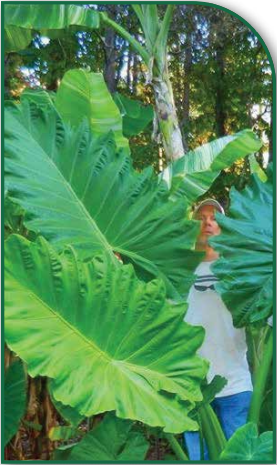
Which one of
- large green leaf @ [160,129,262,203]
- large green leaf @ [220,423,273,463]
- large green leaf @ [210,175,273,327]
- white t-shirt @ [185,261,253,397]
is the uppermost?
large green leaf @ [160,129,262,203]

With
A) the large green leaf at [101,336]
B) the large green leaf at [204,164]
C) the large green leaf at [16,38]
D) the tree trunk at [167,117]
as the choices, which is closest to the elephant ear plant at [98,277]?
the large green leaf at [101,336]

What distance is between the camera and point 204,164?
1.74 meters

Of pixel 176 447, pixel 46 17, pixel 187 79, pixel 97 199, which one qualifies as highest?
pixel 46 17

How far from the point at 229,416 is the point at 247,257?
16.8 inches

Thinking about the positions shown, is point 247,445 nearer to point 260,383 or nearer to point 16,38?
point 260,383

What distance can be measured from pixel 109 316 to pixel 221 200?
72 centimetres

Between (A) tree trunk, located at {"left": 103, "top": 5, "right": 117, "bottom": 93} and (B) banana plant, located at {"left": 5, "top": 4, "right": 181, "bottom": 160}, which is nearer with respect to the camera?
(B) banana plant, located at {"left": 5, "top": 4, "right": 181, "bottom": 160}

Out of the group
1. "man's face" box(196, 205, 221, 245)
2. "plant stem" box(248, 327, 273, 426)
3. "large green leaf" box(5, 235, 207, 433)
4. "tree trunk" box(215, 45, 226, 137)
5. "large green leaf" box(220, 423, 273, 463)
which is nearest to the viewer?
"large green leaf" box(5, 235, 207, 433)

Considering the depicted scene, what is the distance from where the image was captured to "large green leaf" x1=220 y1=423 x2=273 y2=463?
1.42m

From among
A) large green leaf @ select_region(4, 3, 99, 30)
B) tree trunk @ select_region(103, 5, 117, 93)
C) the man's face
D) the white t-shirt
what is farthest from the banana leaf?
the white t-shirt

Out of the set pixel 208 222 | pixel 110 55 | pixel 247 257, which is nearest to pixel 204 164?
pixel 208 222

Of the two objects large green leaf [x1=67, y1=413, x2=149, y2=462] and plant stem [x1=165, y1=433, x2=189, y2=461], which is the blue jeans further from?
large green leaf [x1=67, y1=413, x2=149, y2=462]

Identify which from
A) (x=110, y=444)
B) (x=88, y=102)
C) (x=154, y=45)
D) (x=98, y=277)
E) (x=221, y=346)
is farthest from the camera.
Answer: (x=154, y=45)

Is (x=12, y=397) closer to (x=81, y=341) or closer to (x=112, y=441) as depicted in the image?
(x=112, y=441)
